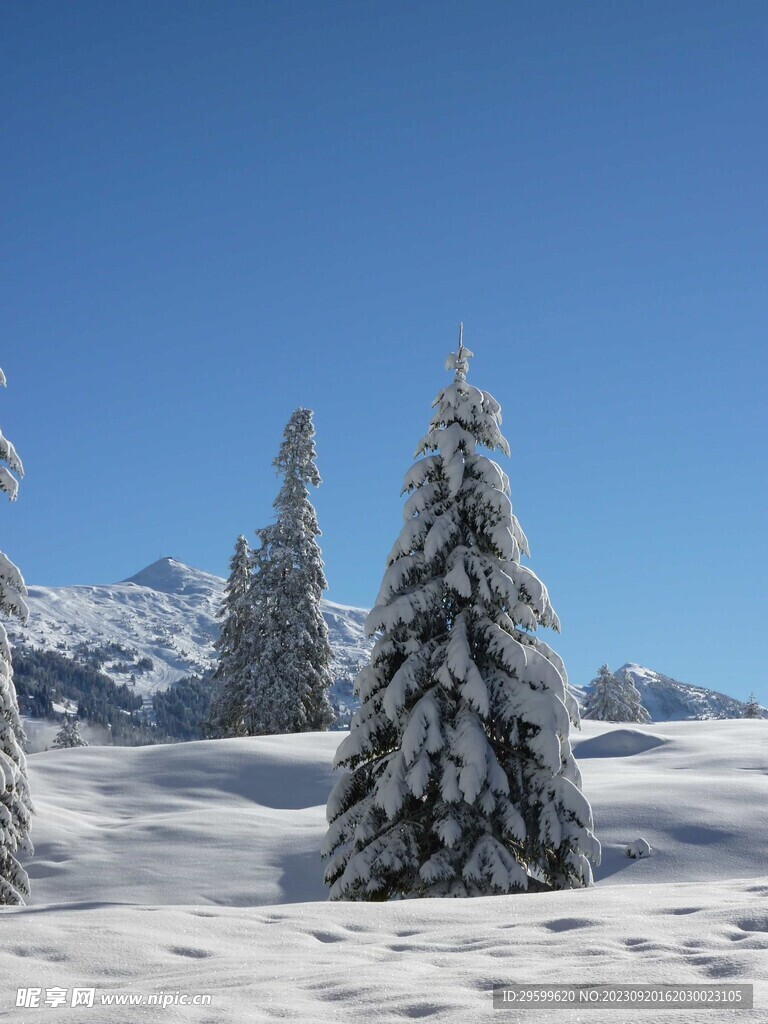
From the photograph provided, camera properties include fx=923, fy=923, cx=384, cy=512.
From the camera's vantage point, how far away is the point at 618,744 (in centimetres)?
2886

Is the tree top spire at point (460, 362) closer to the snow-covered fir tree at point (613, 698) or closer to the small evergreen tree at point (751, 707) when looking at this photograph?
the snow-covered fir tree at point (613, 698)

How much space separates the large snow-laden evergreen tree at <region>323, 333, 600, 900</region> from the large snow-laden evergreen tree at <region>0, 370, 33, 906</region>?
622 centimetres

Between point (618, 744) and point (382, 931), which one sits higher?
point (618, 744)

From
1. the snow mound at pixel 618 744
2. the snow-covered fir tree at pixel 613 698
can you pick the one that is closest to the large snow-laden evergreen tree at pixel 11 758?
the snow mound at pixel 618 744

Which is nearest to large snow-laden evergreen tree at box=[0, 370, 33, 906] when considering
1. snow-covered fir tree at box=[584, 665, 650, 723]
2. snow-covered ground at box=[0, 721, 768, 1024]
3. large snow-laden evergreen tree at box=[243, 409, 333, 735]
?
snow-covered ground at box=[0, 721, 768, 1024]

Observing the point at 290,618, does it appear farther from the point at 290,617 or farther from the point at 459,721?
the point at 459,721

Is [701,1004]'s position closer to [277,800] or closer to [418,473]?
[418,473]

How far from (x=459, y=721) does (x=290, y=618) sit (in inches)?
1013

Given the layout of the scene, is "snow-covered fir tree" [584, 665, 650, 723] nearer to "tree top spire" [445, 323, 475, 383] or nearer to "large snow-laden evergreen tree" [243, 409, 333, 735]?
"large snow-laden evergreen tree" [243, 409, 333, 735]

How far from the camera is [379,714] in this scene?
14.6 metres

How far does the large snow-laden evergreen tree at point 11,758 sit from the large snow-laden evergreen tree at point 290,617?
20655mm

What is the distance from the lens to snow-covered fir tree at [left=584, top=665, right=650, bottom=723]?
58.1m

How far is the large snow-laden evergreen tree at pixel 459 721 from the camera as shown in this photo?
1343 centimetres

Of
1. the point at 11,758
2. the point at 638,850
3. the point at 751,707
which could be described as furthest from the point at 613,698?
the point at 11,758
